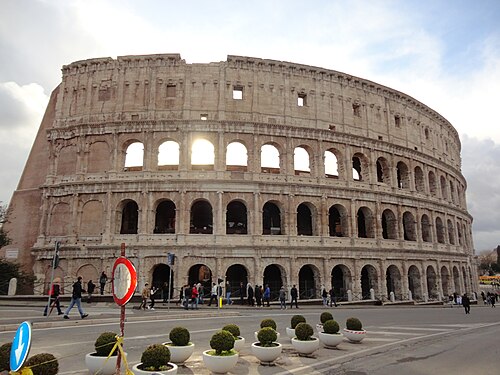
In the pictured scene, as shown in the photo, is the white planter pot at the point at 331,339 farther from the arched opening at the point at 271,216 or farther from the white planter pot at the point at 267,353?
the arched opening at the point at 271,216

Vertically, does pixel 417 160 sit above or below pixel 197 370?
above

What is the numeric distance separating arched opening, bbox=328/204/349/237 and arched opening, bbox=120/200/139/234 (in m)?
17.1

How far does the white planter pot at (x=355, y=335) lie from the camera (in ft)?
35.0

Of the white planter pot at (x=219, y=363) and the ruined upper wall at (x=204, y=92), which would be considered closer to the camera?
the white planter pot at (x=219, y=363)

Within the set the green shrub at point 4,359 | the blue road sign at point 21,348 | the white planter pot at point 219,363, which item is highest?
the blue road sign at point 21,348

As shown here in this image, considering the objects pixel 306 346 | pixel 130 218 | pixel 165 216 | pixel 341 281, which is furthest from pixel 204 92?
pixel 306 346

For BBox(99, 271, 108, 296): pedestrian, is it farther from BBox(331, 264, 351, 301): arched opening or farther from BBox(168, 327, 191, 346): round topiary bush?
BBox(168, 327, 191, 346): round topiary bush

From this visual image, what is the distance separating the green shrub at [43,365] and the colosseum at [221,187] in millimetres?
20711

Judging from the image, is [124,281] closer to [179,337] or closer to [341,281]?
[179,337]

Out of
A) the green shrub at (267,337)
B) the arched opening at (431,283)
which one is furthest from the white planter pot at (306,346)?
the arched opening at (431,283)

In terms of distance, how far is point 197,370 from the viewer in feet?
25.5

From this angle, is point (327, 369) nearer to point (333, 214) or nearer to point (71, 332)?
point (71, 332)

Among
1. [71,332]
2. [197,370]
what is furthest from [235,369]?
[71,332]

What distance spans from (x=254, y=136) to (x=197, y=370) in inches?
905
